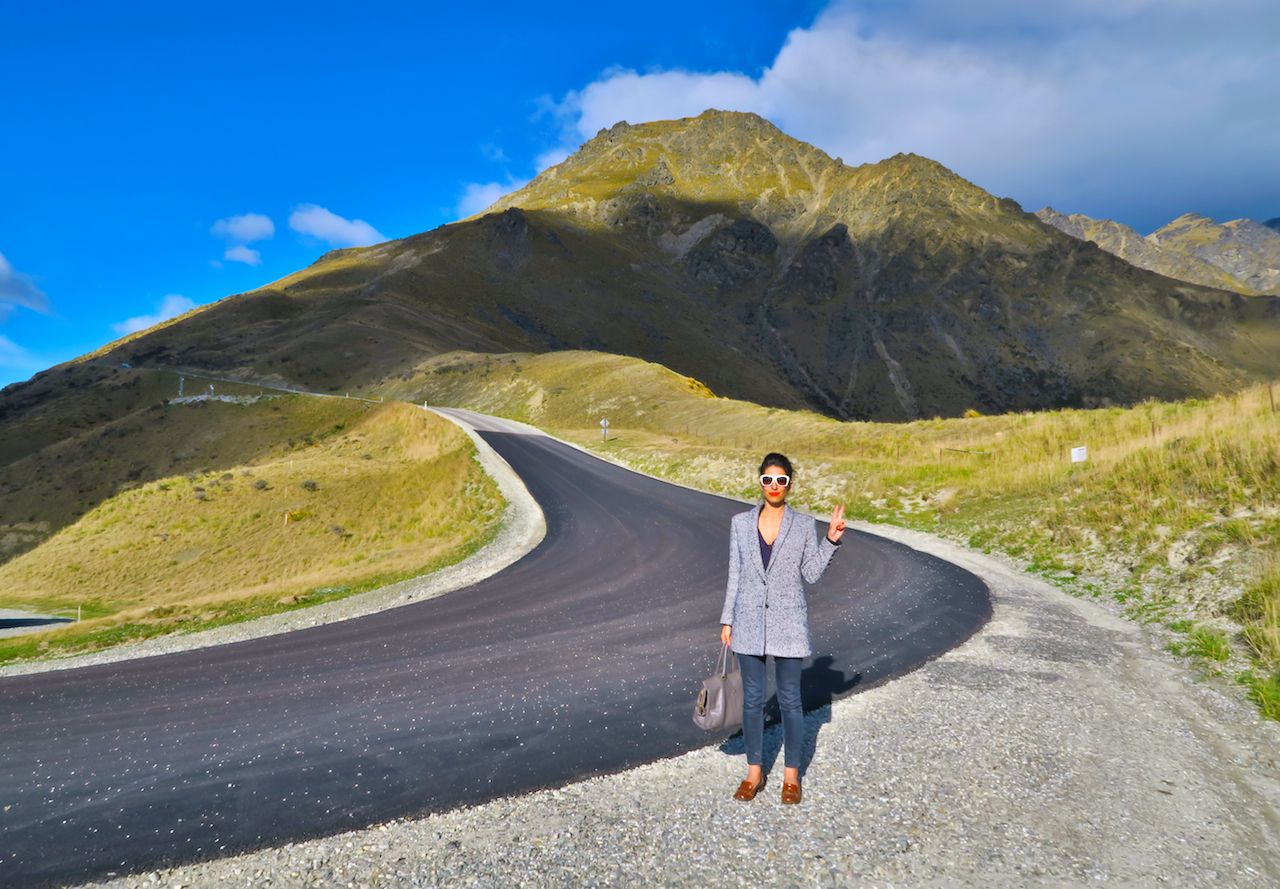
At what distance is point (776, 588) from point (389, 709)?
4303mm

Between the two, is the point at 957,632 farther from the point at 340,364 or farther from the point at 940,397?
the point at 940,397

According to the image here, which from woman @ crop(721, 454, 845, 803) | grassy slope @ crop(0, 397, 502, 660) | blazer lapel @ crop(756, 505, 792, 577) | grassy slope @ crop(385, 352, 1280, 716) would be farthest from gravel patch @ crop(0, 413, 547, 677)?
grassy slope @ crop(385, 352, 1280, 716)

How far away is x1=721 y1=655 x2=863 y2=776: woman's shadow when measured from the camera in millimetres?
5238

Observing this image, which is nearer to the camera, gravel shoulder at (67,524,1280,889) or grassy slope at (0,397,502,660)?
gravel shoulder at (67,524,1280,889)

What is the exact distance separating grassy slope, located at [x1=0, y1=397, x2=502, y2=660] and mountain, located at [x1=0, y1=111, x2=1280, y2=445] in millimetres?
38705

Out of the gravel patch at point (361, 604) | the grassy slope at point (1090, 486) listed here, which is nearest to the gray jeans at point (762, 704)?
the grassy slope at point (1090, 486)

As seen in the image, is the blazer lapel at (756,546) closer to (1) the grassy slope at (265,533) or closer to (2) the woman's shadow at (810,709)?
(2) the woman's shadow at (810,709)

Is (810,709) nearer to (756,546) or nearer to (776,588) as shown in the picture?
(776,588)

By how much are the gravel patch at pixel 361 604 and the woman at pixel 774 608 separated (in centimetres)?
773

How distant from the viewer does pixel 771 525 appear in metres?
4.72

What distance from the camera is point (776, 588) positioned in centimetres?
456

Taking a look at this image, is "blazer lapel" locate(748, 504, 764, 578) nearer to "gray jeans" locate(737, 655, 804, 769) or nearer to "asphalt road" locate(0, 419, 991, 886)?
"gray jeans" locate(737, 655, 804, 769)

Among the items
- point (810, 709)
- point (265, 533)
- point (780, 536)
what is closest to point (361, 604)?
point (810, 709)

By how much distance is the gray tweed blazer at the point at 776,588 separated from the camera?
447 cm
